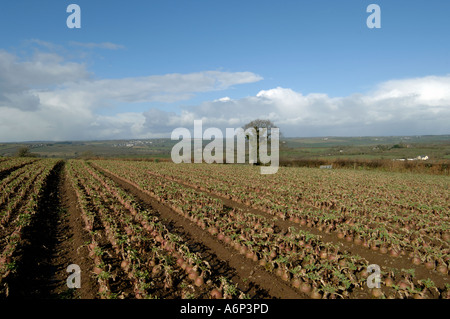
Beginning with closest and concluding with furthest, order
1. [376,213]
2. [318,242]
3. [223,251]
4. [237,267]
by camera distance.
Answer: [237,267] < [223,251] < [318,242] < [376,213]

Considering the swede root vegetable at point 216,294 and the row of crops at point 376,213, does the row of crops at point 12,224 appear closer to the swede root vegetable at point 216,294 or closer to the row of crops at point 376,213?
the swede root vegetable at point 216,294

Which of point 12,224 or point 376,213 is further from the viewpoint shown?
point 376,213

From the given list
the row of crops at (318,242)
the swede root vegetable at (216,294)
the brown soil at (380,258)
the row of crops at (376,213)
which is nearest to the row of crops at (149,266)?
the swede root vegetable at (216,294)

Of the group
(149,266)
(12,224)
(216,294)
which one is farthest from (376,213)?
(12,224)

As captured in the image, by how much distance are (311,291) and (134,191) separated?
1370 cm

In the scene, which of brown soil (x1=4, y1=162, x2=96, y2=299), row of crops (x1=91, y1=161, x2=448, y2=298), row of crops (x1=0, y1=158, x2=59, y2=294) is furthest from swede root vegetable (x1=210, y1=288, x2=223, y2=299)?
row of crops (x1=0, y1=158, x2=59, y2=294)

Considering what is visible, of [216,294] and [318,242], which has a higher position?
[318,242]

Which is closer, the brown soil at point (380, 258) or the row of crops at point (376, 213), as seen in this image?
the brown soil at point (380, 258)

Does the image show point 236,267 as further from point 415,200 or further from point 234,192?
point 415,200

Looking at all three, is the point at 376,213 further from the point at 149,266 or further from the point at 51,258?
the point at 51,258

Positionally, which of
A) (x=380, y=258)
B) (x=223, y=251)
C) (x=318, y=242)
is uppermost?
(x=318, y=242)

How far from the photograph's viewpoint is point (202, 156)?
47906 mm

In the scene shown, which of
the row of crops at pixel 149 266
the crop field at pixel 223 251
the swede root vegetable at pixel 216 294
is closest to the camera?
the swede root vegetable at pixel 216 294
